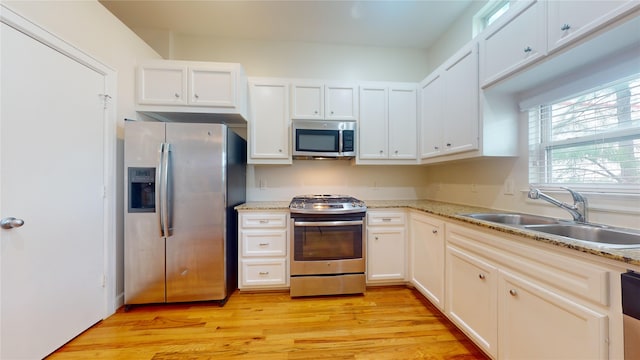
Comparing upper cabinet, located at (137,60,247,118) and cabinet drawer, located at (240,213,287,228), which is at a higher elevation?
upper cabinet, located at (137,60,247,118)

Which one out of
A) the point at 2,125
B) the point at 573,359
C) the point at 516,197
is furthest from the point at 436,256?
the point at 2,125

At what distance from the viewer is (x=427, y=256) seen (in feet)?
7.10

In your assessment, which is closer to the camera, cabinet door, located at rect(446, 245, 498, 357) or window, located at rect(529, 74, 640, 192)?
window, located at rect(529, 74, 640, 192)

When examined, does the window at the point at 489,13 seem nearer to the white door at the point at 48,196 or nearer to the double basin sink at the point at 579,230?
the double basin sink at the point at 579,230

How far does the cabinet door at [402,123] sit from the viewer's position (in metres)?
2.83

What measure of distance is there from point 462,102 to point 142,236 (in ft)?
10.3

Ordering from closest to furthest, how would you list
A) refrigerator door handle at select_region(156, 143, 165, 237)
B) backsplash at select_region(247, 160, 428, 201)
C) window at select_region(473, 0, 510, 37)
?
refrigerator door handle at select_region(156, 143, 165, 237) < window at select_region(473, 0, 510, 37) < backsplash at select_region(247, 160, 428, 201)

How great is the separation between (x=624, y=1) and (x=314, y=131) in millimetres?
2183

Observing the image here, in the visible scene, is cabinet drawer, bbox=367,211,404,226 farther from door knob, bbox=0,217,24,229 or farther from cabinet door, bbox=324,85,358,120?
door knob, bbox=0,217,24,229

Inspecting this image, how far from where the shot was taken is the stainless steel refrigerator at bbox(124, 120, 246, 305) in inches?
81.2

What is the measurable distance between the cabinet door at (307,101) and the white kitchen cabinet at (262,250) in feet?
3.88

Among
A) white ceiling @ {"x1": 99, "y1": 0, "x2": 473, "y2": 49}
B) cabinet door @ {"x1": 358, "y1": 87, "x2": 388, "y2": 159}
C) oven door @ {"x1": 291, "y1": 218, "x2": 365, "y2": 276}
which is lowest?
oven door @ {"x1": 291, "y1": 218, "x2": 365, "y2": 276}

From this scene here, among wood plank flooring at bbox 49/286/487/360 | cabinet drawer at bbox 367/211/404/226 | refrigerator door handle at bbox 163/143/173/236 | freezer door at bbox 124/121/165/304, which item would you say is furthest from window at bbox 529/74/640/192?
freezer door at bbox 124/121/165/304

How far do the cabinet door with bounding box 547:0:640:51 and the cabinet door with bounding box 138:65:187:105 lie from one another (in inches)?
116
